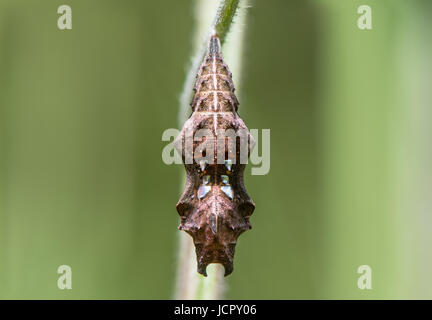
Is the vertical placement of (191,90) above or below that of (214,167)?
above

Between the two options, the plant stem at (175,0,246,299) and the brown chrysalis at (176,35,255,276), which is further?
the plant stem at (175,0,246,299)

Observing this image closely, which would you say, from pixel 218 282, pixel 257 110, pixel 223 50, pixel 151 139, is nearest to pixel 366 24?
pixel 257 110

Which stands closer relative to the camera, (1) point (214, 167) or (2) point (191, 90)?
(1) point (214, 167)

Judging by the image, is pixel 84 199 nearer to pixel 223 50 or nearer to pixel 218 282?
pixel 218 282

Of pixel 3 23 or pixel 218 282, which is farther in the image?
pixel 3 23
